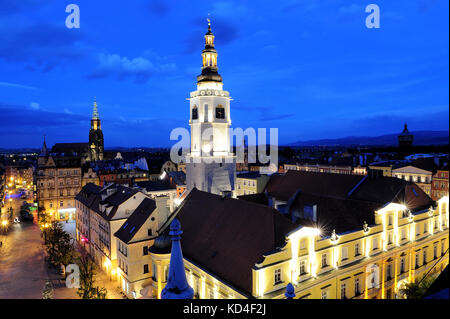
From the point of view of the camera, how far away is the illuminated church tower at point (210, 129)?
41.0 metres

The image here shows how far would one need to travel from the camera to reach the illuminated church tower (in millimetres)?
40969

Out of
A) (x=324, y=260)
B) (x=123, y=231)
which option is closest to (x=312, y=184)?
(x=324, y=260)

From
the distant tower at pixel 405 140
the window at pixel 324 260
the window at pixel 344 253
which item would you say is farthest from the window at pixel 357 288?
the distant tower at pixel 405 140

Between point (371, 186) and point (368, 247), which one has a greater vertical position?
point (371, 186)

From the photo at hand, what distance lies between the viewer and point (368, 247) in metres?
28.4

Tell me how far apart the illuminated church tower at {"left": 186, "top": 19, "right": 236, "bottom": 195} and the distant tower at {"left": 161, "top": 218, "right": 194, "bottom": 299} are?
3436 cm

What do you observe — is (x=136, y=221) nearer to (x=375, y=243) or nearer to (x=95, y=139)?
(x=375, y=243)

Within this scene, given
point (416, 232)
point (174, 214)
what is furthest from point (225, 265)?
point (416, 232)

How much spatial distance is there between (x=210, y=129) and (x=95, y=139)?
10580cm

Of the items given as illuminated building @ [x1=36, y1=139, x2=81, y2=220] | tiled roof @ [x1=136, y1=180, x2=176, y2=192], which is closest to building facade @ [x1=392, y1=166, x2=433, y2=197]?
tiled roof @ [x1=136, y1=180, x2=176, y2=192]

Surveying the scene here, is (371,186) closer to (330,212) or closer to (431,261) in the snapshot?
(431,261)

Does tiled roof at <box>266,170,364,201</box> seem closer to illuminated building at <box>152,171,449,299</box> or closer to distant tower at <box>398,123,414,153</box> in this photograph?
illuminated building at <box>152,171,449,299</box>

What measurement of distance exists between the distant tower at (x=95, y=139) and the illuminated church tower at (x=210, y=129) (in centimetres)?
10316
